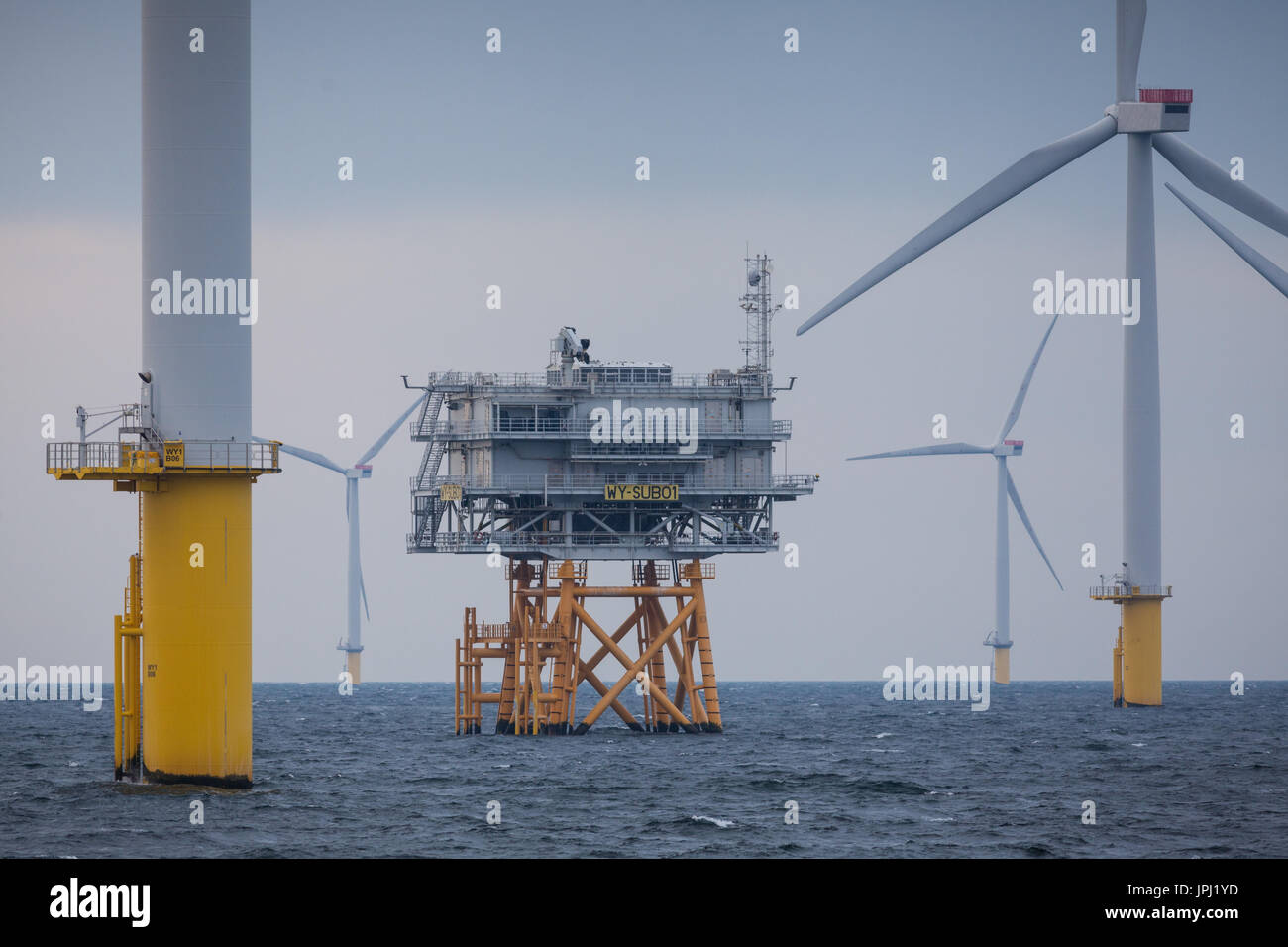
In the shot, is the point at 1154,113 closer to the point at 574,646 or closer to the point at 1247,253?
the point at 1247,253

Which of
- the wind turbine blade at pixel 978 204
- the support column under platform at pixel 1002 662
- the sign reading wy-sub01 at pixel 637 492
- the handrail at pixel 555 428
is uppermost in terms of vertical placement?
the wind turbine blade at pixel 978 204

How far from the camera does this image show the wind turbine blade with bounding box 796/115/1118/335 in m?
75.1

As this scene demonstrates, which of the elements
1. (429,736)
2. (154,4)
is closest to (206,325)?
(154,4)

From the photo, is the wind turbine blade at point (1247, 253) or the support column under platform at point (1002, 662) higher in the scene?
the wind turbine blade at point (1247, 253)

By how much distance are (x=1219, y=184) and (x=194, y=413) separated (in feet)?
205

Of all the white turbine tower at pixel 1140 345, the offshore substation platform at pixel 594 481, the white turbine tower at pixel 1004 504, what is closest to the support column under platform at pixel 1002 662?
the white turbine tower at pixel 1004 504

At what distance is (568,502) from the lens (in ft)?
282

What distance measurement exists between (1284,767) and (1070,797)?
67.9 feet

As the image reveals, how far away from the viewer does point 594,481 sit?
85750 millimetres

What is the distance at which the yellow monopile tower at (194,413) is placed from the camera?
53500 mm

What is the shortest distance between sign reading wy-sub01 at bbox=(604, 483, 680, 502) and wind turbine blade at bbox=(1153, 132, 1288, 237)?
30.7 m

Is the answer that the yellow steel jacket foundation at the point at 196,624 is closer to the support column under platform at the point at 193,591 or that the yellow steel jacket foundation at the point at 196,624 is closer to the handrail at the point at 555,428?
the support column under platform at the point at 193,591

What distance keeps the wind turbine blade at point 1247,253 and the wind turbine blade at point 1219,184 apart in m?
3.91

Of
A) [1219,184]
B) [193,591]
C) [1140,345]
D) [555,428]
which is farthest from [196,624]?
→ [1140,345]
